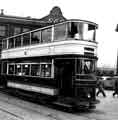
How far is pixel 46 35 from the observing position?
49.2 feet

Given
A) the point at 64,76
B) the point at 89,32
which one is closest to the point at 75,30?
the point at 89,32

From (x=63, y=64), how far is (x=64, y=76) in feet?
2.16

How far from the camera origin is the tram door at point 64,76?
13320 mm

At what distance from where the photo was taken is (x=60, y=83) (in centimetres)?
1368

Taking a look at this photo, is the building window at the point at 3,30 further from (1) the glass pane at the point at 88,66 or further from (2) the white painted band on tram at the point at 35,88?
(1) the glass pane at the point at 88,66

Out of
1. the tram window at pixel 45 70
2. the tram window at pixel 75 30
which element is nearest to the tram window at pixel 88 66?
the tram window at pixel 75 30

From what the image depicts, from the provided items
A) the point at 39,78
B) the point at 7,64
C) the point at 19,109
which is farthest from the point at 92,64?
the point at 7,64

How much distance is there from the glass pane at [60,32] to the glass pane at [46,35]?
52cm

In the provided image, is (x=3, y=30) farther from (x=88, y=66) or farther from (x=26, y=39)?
(x=88, y=66)

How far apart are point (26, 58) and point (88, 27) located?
4.70 metres

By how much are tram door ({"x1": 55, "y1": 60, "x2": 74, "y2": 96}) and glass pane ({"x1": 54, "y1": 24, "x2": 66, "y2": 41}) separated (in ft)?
4.05

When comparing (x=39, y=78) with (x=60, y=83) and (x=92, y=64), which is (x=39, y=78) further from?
(x=92, y=64)

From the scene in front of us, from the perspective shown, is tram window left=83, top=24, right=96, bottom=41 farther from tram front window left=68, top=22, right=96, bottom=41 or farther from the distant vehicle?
the distant vehicle

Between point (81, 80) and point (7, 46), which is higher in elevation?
point (7, 46)
